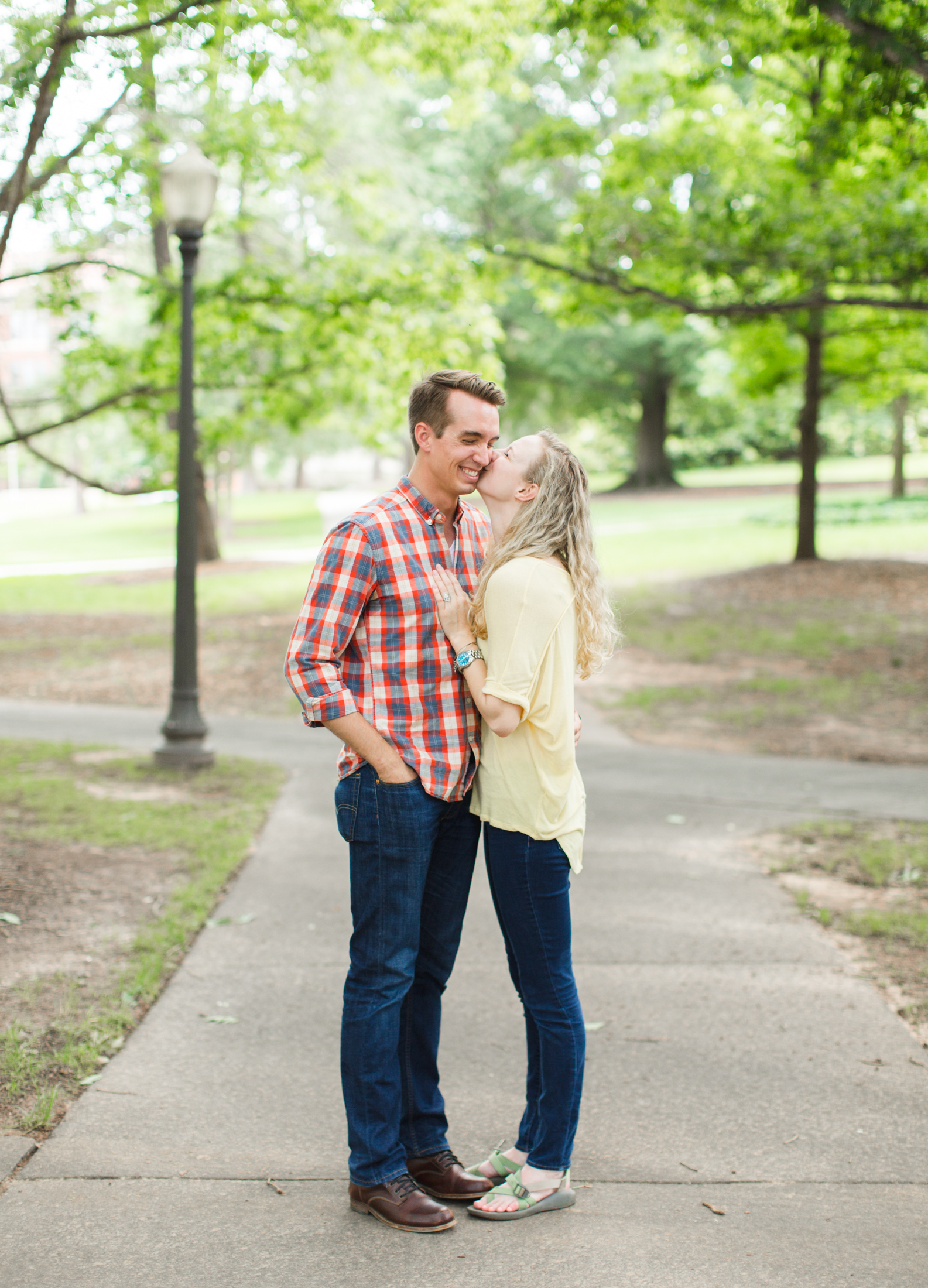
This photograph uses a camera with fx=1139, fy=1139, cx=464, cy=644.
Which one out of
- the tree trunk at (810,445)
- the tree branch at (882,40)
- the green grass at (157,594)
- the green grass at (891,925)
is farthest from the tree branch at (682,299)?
the green grass at (891,925)

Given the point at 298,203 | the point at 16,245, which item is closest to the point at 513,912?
the point at 16,245

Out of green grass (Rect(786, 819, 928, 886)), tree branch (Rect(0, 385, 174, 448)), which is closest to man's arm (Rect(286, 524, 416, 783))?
green grass (Rect(786, 819, 928, 886))

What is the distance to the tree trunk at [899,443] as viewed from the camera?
98.7 ft

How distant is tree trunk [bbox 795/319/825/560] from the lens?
1856cm

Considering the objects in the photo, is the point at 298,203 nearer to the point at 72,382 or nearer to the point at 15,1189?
the point at 72,382

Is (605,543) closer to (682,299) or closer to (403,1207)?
(682,299)

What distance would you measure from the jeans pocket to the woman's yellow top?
0.96ft

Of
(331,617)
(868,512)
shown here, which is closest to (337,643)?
(331,617)

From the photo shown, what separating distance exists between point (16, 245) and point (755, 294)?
829 centimetres

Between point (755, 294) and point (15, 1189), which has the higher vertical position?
point (755, 294)

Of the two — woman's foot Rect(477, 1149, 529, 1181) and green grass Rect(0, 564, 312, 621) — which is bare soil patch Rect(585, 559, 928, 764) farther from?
green grass Rect(0, 564, 312, 621)

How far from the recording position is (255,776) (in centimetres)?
777

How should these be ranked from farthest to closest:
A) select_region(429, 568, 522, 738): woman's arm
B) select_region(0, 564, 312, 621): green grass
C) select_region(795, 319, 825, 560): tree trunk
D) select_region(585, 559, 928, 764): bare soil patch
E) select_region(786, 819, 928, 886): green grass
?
select_region(795, 319, 825, 560): tree trunk < select_region(0, 564, 312, 621): green grass < select_region(585, 559, 928, 764): bare soil patch < select_region(786, 819, 928, 886): green grass < select_region(429, 568, 522, 738): woman's arm

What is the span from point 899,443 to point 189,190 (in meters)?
27.6
